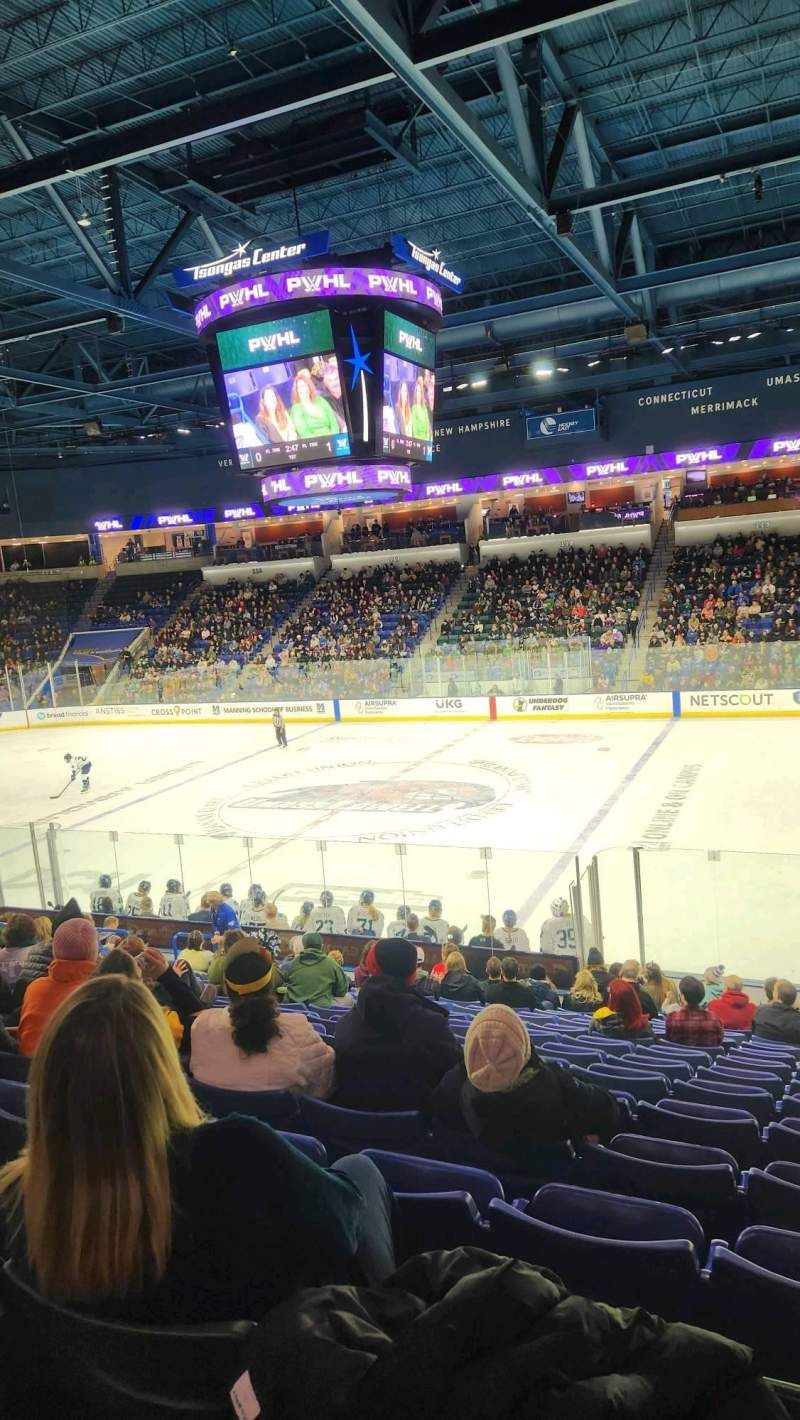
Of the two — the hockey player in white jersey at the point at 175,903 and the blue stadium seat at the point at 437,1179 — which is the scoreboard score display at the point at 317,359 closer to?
the hockey player in white jersey at the point at 175,903

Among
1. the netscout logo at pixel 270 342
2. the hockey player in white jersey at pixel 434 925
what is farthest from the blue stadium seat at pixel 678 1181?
the netscout logo at pixel 270 342

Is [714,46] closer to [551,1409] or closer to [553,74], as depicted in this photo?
[553,74]

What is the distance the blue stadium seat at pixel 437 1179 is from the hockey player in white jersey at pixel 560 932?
6.00 metres

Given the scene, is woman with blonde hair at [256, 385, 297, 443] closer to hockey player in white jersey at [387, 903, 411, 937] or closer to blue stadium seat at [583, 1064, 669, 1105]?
hockey player in white jersey at [387, 903, 411, 937]

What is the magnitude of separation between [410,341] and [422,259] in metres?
1.34

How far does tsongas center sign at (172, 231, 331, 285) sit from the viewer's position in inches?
557

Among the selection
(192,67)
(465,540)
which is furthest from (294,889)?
(465,540)

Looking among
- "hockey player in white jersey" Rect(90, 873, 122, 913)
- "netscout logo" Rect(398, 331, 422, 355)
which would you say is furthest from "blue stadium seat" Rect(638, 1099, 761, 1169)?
"netscout logo" Rect(398, 331, 422, 355)

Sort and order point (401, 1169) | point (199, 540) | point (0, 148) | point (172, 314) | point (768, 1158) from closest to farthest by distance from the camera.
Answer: point (401, 1169) < point (768, 1158) < point (0, 148) < point (172, 314) < point (199, 540)

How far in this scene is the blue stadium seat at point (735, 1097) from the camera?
425 centimetres

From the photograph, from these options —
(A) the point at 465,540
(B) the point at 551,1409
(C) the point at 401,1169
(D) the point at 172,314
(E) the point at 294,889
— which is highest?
(D) the point at 172,314

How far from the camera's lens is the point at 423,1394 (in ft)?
4.35

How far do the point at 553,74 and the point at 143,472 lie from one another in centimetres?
3184

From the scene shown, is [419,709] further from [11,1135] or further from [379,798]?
[11,1135]
